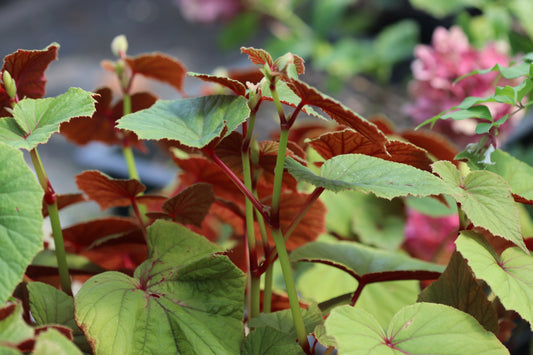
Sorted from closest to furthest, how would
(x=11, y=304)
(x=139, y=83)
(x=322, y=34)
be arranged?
(x=11, y=304), (x=322, y=34), (x=139, y=83)

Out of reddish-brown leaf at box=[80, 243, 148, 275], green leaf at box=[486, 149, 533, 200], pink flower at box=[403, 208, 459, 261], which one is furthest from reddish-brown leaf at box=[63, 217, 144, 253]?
pink flower at box=[403, 208, 459, 261]

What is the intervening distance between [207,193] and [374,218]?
0.35m

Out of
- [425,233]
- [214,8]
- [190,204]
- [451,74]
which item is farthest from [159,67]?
[214,8]

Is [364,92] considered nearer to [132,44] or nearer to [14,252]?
[132,44]

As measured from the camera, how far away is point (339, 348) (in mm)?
302

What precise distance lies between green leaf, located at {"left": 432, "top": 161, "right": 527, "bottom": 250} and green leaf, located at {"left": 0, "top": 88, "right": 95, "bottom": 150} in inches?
9.8

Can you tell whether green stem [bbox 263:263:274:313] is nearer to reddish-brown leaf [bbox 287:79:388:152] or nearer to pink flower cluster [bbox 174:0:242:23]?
reddish-brown leaf [bbox 287:79:388:152]

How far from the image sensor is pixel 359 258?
0.51 m

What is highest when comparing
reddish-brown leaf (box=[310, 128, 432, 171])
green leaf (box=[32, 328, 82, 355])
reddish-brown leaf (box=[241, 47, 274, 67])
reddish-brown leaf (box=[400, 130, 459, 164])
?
reddish-brown leaf (box=[241, 47, 274, 67])

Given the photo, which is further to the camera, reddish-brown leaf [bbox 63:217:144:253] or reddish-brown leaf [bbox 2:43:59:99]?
reddish-brown leaf [bbox 63:217:144:253]

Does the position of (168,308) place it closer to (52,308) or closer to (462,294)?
(52,308)

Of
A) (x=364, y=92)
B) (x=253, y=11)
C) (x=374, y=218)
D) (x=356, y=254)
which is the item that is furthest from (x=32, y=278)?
(x=253, y=11)

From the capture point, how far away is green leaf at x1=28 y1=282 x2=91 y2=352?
13.9 inches

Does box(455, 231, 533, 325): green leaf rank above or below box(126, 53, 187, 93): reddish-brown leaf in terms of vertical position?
below
